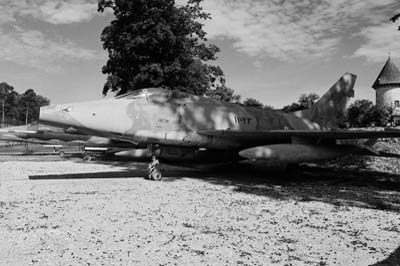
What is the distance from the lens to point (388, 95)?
63344 millimetres

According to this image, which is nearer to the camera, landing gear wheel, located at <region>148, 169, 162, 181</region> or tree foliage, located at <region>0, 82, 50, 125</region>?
landing gear wheel, located at <region>148, 169, 162, 181</region>

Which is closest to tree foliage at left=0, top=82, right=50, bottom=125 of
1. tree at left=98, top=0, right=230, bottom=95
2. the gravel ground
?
tree at left=98, top=0, right=230, bottom=95

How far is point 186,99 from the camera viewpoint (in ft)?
37.3

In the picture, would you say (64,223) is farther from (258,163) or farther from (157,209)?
(258,163)

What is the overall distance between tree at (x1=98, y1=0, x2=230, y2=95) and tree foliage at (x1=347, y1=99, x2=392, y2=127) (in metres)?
34.7

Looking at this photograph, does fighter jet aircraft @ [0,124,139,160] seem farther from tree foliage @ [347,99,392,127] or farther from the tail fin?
tree foliage @ [347,99,392,127]

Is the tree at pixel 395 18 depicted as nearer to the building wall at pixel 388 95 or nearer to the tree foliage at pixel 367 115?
the tree foliage at pixel 367 115

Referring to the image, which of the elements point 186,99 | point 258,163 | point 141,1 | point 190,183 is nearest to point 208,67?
point 141,1

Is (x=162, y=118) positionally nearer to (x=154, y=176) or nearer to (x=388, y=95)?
(x=154, y=176)

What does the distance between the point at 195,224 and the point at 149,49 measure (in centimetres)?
1740

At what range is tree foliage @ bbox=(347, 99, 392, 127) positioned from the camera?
49.1 meters

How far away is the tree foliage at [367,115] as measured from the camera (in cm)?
4912

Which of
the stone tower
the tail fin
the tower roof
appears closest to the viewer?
the tail fin

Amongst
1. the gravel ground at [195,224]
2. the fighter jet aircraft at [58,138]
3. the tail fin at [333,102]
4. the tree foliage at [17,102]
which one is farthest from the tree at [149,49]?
the tree foliage at [17,102]
